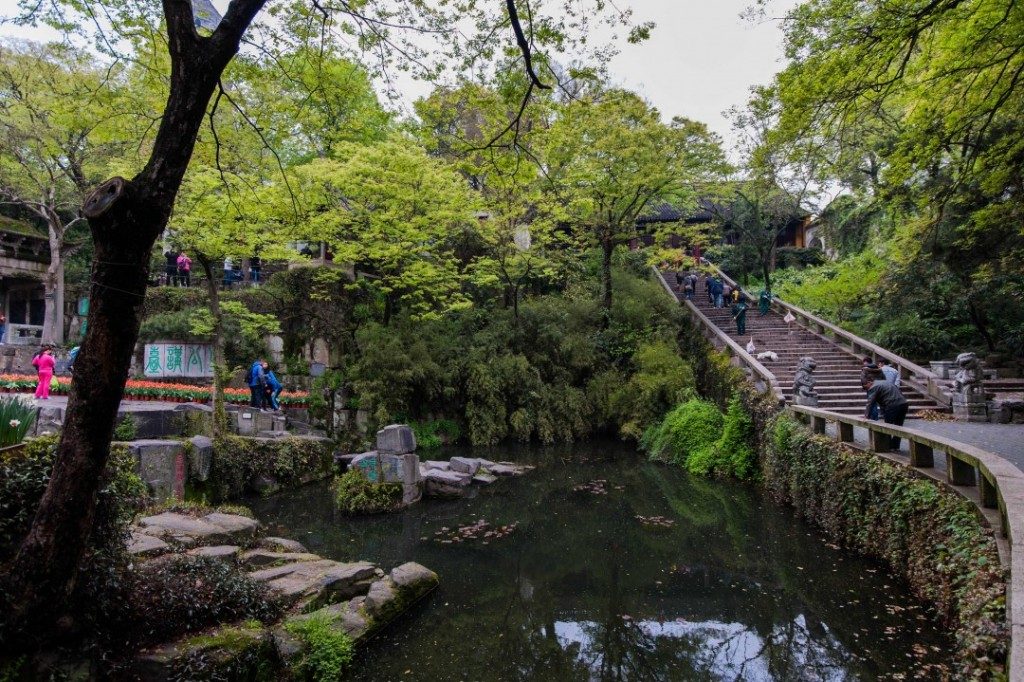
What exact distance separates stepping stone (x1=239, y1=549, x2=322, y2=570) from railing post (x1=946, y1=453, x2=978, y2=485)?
8080 mm

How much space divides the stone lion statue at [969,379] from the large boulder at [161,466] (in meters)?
16.0

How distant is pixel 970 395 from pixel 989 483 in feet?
27.2

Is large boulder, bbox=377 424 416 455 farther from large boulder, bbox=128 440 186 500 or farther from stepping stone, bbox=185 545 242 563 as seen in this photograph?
stepping stone, bbox=185 545 242 563

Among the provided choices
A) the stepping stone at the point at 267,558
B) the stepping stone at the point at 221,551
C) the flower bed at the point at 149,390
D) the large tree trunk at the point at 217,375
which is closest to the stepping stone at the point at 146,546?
the stepping stone at the point at 221,551

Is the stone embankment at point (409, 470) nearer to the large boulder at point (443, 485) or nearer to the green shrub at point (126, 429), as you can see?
the large boulder at point (443, 485)

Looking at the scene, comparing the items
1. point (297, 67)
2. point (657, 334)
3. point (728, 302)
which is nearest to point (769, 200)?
point (728, 302)

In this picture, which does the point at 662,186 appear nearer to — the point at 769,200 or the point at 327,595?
the point at 769,200

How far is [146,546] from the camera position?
6695 millimetres

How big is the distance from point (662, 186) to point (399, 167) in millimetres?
9000

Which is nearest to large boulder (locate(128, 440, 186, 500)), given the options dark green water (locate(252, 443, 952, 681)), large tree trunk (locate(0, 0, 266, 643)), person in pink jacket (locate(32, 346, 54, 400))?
dark green water (locate(252, 443, 952, 681))

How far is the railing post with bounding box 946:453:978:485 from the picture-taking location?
6.48m

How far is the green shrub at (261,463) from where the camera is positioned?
1209 cm

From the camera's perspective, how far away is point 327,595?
6934 mm

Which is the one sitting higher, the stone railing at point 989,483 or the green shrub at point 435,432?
the stone railing at point 989,483
